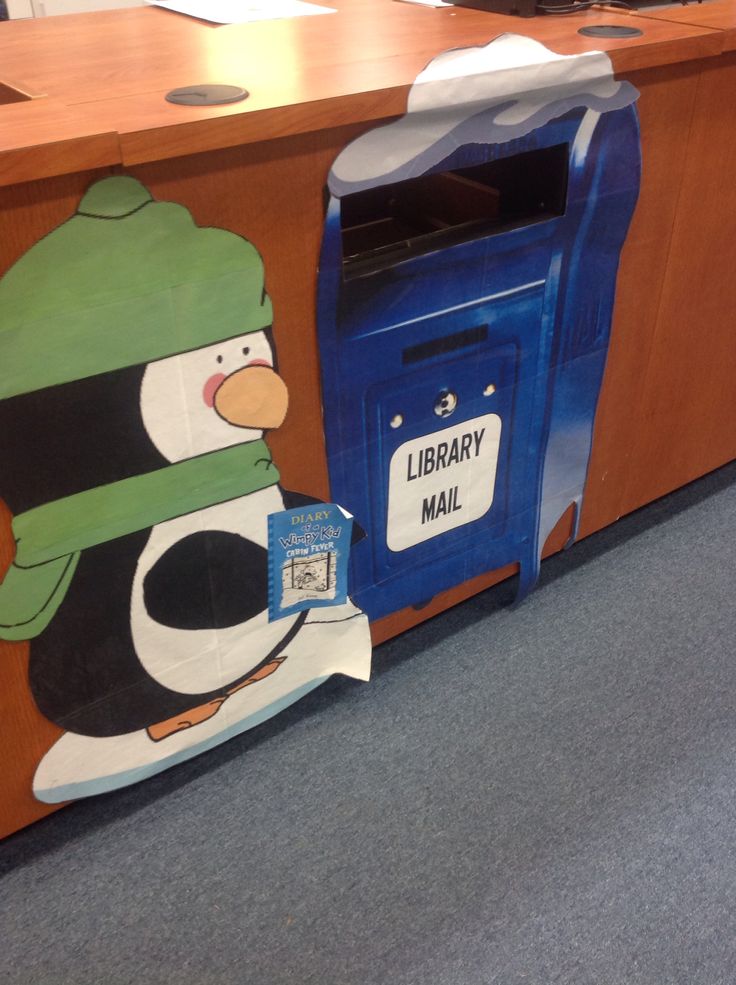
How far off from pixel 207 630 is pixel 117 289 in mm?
429

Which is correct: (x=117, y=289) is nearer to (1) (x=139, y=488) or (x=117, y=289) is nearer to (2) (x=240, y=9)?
(1) (x=139, y=488)

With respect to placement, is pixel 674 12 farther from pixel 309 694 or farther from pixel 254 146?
pixel 309 694

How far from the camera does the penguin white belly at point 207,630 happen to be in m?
0.94

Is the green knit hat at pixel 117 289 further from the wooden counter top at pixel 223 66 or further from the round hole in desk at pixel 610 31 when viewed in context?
the round hole in desk at pixel 610 31

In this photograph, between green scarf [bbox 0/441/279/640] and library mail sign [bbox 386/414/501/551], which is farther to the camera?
library mail sign [bbox 386/414/501/551]

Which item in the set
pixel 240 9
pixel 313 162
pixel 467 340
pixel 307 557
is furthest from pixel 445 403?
pixel 240 9

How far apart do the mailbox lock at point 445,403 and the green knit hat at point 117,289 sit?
0.32m

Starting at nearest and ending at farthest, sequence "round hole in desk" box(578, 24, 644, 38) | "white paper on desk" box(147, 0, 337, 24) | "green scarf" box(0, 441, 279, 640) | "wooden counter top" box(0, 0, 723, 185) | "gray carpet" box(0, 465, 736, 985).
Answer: "wooden counter top" box(0, 0, 723, 185)
"green scarf" box(0, 441, 279, 640)
"gray carpet" box(0, 465, 736, 985)
"round hole in desk" box(578, 24, 644, 38)
"white paper on desk" box(147, 0, 337, 24)

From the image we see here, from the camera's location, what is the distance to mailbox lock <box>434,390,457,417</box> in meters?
1.09

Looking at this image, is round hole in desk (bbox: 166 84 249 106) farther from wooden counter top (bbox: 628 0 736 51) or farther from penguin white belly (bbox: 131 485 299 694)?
wooden counter top (bbox: 628 0 736 51)

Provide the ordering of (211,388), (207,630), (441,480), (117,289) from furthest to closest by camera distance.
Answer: (441,480), (207,630), (211,388), (117,289)

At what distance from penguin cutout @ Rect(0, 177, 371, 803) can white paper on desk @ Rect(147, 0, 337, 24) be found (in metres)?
0.53

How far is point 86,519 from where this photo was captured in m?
0.86

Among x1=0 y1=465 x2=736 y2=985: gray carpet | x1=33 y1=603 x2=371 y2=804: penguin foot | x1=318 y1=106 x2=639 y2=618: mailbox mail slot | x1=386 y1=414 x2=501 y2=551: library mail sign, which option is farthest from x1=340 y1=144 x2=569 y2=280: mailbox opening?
x1=0 y1=465 x2=736 y2=985: gray carpet
